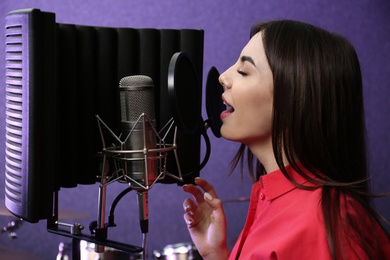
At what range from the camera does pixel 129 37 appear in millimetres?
1097

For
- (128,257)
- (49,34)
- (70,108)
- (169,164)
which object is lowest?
(128,257)

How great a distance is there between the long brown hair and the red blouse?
0.09 ft

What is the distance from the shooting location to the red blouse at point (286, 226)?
85 centimetres

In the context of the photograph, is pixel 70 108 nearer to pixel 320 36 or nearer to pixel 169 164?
pixel 169 164

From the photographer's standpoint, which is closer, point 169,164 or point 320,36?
point 320,36

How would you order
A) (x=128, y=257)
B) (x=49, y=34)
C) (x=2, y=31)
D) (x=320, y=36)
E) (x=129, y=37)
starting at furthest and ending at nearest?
1. (x=2, y=31)
2. (x=128, y=257)
3. (x=129, y=37)
4. (x=320, y=36)
5. (x=49, y=34)

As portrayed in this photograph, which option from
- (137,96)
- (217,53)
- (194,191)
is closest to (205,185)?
(194,191)

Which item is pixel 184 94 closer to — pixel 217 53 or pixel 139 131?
pixel 139 131

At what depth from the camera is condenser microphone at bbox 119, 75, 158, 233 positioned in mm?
985

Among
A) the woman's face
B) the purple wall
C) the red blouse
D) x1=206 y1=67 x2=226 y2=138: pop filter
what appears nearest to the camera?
the red blouse

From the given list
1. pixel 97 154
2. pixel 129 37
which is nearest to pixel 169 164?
pixel 97 154

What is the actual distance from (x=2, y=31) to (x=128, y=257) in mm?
1267

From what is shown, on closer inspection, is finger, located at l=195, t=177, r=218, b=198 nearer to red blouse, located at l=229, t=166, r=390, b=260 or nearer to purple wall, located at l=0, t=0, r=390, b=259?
red blouse, located at l=229, t=166, r=390, b=260

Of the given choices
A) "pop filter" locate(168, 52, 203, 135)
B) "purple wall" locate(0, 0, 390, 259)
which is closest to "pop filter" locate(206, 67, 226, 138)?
"pop filter" locate(168, 52, 203, 135)
